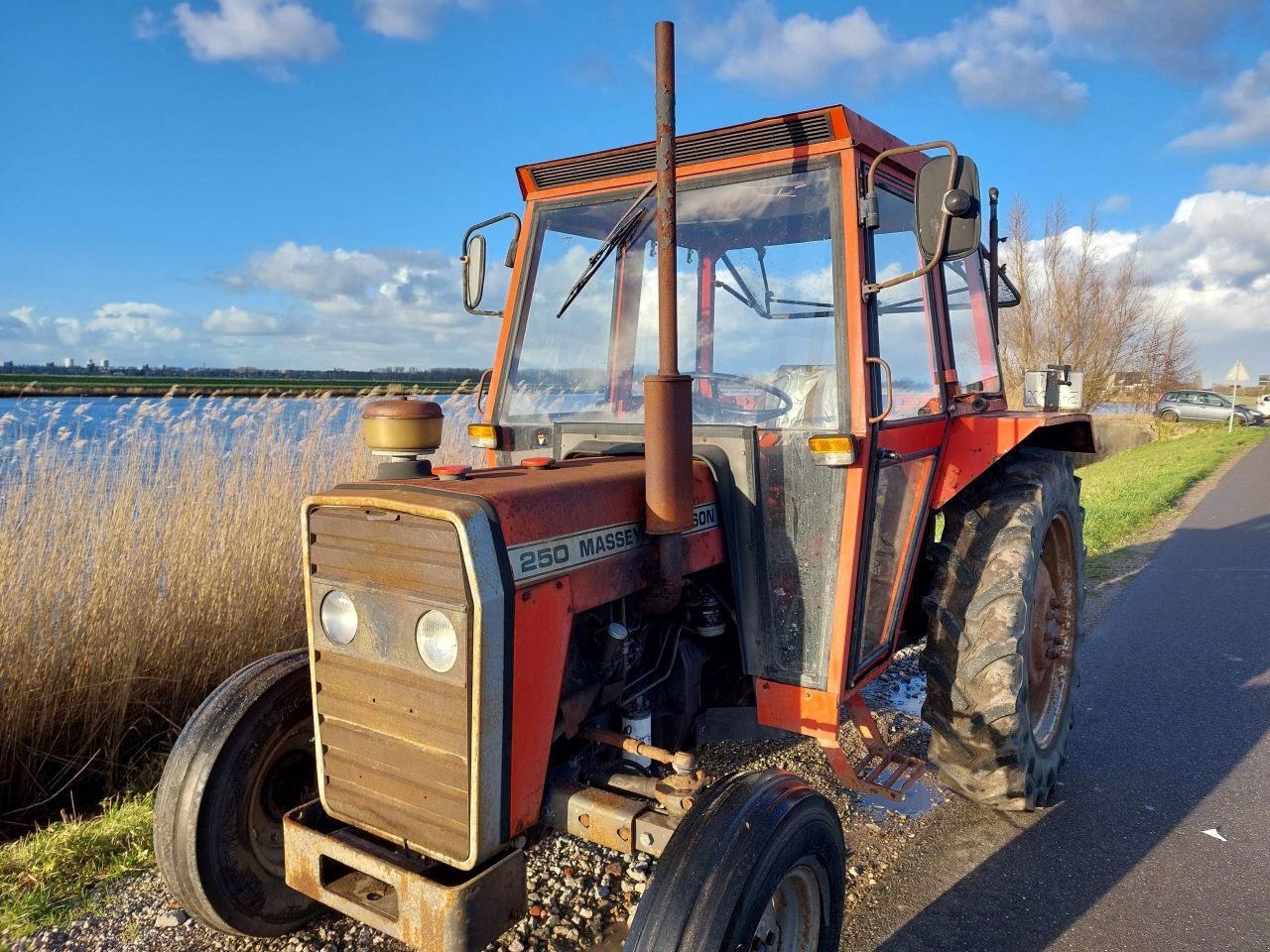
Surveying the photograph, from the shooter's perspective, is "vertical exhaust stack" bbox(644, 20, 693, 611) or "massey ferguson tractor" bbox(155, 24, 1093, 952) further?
"vertical exhaust stack" bbox(644, 20, 693, 611)

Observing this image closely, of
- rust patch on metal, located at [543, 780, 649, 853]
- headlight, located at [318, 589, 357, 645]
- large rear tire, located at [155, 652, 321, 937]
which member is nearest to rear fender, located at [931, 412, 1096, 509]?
rust patch on metal, located at [543, 780, 649, 853]

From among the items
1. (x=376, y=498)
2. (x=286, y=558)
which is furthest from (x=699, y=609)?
(x=286, y=558)

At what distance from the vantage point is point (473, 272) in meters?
3.32

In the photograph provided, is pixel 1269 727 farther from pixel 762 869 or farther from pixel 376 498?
pixel 376 498

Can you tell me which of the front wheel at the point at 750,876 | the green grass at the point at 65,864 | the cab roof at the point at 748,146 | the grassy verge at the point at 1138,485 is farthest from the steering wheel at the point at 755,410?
the grassy verge at the point at 1138,485

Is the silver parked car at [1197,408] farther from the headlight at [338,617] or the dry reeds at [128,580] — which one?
the headlight at [338,617]

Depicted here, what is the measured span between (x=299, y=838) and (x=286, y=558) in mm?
2891

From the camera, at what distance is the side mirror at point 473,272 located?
3.29 metres

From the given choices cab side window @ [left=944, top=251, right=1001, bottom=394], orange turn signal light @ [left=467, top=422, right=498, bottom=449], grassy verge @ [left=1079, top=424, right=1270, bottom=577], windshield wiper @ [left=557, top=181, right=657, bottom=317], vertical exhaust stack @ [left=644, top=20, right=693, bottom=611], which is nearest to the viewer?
vertical exhaust stack @ [left=644, top=20, right=693, bottom=611]

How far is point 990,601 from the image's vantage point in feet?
10.2

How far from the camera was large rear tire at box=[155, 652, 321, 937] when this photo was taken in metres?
2.34

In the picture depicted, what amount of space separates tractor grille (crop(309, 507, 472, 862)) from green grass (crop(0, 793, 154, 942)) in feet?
4.04

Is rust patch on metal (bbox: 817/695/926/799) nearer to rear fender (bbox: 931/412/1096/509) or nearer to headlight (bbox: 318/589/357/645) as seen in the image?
rear fender (bbox: 931/412/1096/509)

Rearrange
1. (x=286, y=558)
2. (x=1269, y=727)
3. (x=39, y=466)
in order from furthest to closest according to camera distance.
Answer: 1. (x=286, y=558)
2. (x=39, y=466)
3. (x=1269, y=727)
